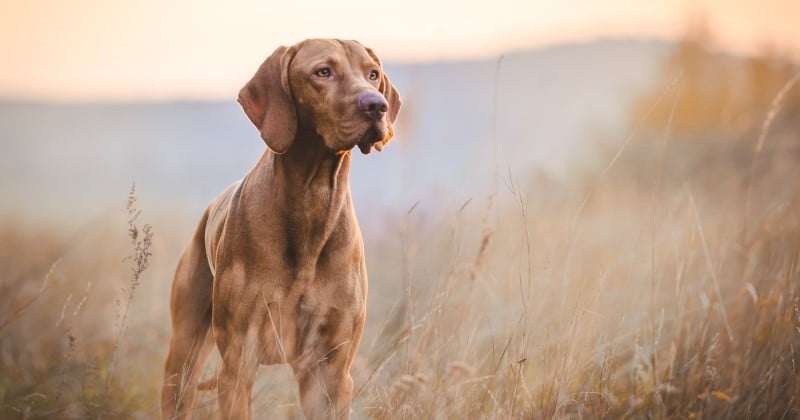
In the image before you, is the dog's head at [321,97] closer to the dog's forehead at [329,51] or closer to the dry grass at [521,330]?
the dog's forehead at [329,51]

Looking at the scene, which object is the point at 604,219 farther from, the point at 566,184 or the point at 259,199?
the point at 259,199

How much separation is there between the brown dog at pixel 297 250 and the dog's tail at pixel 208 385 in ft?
0.51

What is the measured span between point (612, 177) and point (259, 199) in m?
9.36

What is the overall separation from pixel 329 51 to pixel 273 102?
1.19 ft

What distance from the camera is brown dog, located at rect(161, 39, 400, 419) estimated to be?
155 inches

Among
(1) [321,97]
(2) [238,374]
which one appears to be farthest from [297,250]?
(1) [321,97]

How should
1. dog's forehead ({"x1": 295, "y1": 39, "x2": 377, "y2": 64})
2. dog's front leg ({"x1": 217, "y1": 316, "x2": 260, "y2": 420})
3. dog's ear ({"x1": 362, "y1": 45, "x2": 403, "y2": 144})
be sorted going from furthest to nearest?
dog's ear ({"x1": 362, "y1": 45, "x2": 403, "y2": 144}), dog's forehead ({"x1": 295, "y1": 39, "x2": 377, "y2": 64}), dog's front leg ({"x1": 217, "y1": 316, "x2": 260, "y2": 420})

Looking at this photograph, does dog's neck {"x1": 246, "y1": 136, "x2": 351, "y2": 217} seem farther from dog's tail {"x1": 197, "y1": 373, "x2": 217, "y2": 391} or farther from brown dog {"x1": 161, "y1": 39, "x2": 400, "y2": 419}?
dog's tail {"x1": 197, "y1": 373, "x2": 217, "y2": 391}

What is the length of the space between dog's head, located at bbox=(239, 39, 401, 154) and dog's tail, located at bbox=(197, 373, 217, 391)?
1.21 m

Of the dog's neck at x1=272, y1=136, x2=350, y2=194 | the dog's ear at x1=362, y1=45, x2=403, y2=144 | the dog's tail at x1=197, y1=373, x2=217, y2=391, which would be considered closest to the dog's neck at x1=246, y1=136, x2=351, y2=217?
the dog's neck at x1=272, y1=136, x2=350, y2=194

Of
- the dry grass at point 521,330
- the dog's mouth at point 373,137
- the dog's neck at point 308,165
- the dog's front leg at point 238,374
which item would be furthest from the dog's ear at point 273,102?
the dog's front leg at point 238,374

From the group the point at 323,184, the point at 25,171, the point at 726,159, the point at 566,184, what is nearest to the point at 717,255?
the point at 323,184

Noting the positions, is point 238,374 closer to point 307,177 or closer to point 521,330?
point 307,177

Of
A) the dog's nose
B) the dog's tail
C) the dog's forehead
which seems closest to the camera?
the dog's nose
